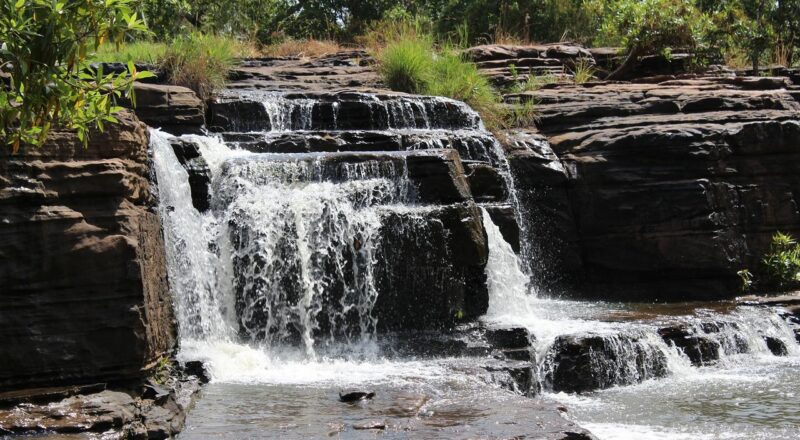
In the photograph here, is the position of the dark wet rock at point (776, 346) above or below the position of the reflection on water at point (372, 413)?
below

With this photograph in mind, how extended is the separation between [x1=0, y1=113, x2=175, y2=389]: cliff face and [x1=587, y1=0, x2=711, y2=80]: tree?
11.8 meters

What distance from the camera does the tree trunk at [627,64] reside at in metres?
17.2

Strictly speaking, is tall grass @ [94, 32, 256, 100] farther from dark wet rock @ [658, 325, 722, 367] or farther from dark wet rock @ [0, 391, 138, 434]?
dark wet rock @ [0, 391, 138, 434]

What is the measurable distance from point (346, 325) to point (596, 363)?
2.31 meters

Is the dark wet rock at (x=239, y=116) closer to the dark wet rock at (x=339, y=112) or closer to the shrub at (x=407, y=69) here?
the dark wet rock at (x=339, y=112)

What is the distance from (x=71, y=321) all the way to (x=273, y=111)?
20.7 ft

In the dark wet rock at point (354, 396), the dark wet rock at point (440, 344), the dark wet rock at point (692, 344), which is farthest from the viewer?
the dark wet rock at point (692, 344)

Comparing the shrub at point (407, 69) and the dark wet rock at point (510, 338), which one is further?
the shrub at point (407, 69)

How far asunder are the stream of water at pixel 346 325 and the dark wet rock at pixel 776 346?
0.23 ft

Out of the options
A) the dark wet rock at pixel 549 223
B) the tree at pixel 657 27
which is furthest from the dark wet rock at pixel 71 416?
the tree at pixel 657 27

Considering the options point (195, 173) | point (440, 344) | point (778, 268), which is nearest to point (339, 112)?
point (195, 173)

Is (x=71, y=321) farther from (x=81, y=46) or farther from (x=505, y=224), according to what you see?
(x=505, y=224)

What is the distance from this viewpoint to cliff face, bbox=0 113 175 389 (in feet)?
21.2

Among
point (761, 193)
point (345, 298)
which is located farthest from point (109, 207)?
point (761, 193)
